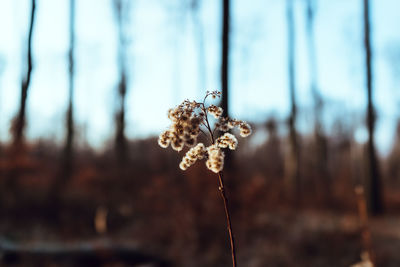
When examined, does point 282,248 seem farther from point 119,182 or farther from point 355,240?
point 119,182

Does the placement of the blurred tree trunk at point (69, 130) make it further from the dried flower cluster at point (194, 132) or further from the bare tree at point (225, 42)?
the dried flower cluster at point (194, 132)

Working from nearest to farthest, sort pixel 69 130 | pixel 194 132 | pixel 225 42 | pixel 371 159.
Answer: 1. pixel 194 132
2. pixel 225 42
3. pixel 371 159
4. pixel 69 130

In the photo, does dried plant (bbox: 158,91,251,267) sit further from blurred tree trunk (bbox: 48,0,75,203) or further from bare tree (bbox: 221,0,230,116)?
blurred tree trunk (bbox: 48,0,75,203)

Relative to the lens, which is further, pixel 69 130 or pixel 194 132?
pixel 69 130

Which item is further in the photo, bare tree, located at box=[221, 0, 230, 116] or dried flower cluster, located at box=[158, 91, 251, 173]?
bare tree, located at box=[221, 0, 230, 116]

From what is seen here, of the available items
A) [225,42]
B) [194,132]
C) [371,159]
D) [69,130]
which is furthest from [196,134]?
[69,130]

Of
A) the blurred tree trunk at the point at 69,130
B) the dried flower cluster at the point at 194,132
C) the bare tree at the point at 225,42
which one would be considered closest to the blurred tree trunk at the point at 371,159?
the bare tree at the point at 225,42

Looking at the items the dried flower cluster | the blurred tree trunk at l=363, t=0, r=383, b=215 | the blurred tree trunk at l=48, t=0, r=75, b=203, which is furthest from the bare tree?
the blurred tree trunk at l=48, t=0, r=75, b=203

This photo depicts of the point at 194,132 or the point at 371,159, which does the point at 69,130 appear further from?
the point at 194,132

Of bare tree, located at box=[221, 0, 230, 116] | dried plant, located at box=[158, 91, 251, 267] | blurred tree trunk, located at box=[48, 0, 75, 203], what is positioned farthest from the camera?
blurred tree trunk, located at box=[48, 0, 75, 203]

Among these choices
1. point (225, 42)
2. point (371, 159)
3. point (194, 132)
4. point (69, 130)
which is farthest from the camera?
point (69, 130)

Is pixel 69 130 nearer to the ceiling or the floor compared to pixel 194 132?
nearer to the ceiling
